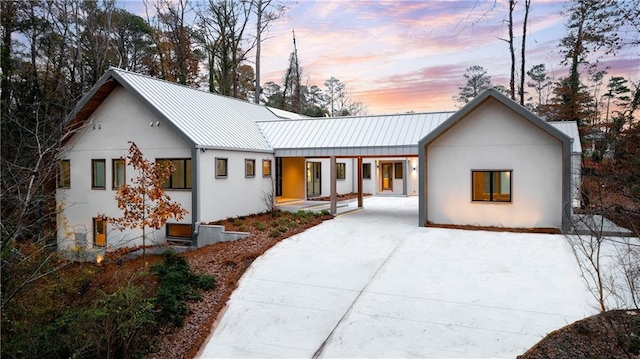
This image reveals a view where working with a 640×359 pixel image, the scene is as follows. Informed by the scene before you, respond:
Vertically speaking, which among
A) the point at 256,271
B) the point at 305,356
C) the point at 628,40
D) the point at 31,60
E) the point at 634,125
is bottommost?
the point at 305,356

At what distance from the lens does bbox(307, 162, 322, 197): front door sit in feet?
77.6

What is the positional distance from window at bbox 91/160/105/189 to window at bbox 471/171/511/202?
1330 cm

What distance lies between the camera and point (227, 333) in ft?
25.3

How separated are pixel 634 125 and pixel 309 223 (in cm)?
998

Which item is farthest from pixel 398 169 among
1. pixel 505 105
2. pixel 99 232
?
pixel 99 232

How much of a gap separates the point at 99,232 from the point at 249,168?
6.09 meters

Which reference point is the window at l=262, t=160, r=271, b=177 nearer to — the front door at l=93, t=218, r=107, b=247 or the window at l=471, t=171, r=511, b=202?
the front door at l=93, t=218, r=107, b=247

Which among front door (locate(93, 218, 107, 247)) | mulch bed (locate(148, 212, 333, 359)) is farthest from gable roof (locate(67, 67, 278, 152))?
front door (locate(93, 218, 107, 247))

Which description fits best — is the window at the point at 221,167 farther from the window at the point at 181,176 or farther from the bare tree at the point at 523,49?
the bare tree at the point at 523,49

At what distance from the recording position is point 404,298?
333 inches

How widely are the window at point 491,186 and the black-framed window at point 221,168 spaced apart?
850 centimetres

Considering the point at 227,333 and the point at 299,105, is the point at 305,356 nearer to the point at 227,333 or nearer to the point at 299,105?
the point at 227,333

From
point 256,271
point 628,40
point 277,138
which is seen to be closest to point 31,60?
point 277,138

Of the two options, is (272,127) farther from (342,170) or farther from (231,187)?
(342,170)
